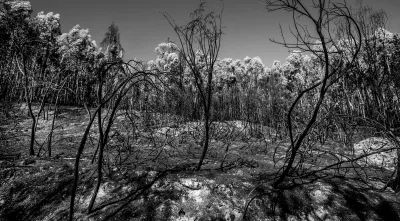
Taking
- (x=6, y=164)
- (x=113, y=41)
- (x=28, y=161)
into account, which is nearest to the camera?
(x=6, y=164)

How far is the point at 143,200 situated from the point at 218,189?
3.33ft

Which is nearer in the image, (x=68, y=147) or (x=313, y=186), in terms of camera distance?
(x=313, y=186)

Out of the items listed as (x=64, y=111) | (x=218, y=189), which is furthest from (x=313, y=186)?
(x=64, y=111)

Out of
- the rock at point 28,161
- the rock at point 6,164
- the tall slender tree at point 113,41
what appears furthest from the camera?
the tall slender tree at point 113,41

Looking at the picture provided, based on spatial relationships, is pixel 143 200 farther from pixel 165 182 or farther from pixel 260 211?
pixel 260 211

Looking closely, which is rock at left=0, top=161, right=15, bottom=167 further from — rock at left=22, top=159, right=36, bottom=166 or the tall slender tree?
the tall slender tree

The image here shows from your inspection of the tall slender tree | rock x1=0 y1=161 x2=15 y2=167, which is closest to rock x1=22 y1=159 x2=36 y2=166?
rock x1=0 y1=161 x2=15 y2=167

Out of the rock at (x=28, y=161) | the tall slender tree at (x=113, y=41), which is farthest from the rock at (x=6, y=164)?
the tall slender tree at (x=113, y=41)

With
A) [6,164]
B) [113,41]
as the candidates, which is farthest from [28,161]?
[113,41]

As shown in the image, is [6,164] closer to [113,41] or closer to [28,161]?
[28,161]

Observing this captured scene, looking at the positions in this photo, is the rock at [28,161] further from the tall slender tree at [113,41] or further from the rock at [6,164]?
the tall slender tree at [113,41]

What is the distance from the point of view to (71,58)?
526 inches

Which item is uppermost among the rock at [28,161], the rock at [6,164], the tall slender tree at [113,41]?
the tall slender tree at [113,41]

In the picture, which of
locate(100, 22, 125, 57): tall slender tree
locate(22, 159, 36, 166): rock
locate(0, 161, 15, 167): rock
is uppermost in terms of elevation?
locate(100, 22, 125, 57): tall slender tree
